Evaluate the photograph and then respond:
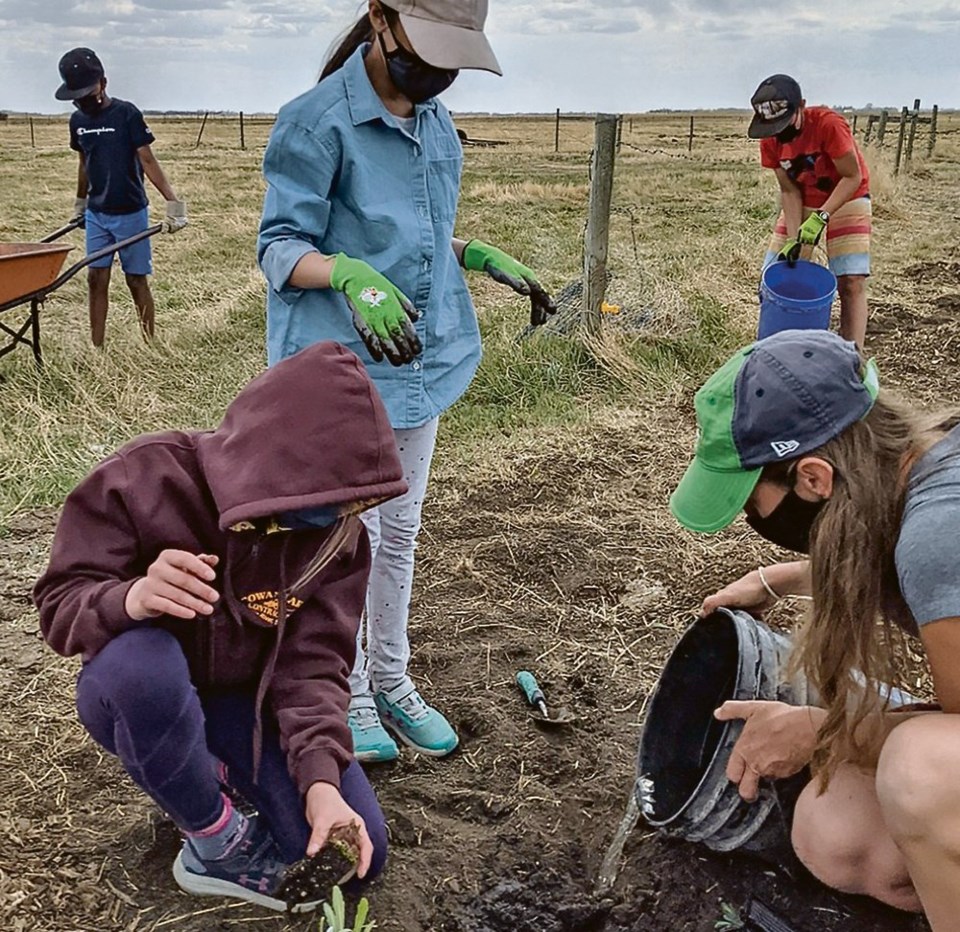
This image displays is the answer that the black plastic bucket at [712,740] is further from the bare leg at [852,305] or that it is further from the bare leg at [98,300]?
the bare leg at [98,300]

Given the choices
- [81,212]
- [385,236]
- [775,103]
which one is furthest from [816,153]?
[81,212]

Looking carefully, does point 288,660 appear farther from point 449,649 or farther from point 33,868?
point 449,649

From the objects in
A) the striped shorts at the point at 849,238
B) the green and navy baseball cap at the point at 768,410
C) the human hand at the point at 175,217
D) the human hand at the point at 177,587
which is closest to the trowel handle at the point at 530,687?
the green and navy baseball cap at the point at 768,410

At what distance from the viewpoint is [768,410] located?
5.35ft

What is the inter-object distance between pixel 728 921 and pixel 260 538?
114 cm

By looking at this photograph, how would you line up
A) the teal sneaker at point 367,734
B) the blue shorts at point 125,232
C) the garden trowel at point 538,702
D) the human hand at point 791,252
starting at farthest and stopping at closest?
the blue shorts at point 125,232
the human hand at point 791,252
the garden trowel at point 538,702
the teal sneaker at point 367,734

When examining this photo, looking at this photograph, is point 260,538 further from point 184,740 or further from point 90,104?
point 90,104

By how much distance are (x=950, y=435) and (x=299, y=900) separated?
1422mm

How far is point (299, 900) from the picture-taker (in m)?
2.02

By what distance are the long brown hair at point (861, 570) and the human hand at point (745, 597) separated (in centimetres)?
39

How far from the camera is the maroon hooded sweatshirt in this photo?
170cm

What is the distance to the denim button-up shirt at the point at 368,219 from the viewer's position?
6.79ft

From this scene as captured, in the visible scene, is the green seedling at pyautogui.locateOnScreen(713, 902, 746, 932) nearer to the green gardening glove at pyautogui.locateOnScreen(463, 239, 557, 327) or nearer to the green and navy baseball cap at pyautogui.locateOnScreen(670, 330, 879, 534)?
the green and navy baseball cap at pyautogui.locateOnScreen(670, 330, 879, 534)

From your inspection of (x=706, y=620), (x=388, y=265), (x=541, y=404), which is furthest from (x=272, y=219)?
(x=541, y=404)
